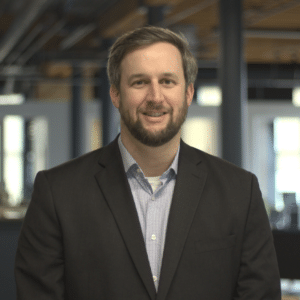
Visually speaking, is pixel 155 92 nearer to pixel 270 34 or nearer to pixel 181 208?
pixel 181 208

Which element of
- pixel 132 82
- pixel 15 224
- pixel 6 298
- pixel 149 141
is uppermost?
pixel 132 82

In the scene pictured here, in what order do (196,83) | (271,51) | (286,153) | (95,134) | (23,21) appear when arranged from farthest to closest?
(286,153)
(95,134)
(196,83)
(271,51)
(23,21)

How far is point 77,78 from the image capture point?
13.8 metres

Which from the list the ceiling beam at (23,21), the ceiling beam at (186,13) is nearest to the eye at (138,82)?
the ceiling beam at (23,21)

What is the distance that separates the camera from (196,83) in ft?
47.9

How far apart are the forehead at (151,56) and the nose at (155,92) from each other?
67mm

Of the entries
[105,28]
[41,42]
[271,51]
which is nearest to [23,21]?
[105,28]

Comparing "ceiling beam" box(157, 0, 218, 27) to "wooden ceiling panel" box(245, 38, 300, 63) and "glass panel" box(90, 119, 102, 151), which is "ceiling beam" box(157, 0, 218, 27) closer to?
"wooden ceiling panel" box(245, 38, 300, 63)

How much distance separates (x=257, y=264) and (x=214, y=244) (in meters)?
0.15

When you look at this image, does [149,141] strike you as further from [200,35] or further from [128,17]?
[200,35]

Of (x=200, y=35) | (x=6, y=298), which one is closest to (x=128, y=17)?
(x=200, y=35)

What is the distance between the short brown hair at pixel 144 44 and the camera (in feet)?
5.32

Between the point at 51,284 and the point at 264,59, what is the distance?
38.3 ft

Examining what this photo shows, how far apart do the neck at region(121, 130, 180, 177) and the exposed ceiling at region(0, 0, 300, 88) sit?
4886 millimetres
